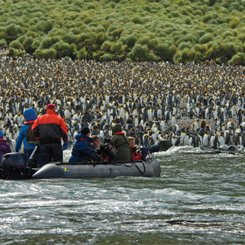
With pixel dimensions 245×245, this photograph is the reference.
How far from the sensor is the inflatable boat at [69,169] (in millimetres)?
21672

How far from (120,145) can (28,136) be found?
232 centimetres

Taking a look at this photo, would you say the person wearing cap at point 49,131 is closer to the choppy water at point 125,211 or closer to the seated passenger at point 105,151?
the choppy water at point 125,211

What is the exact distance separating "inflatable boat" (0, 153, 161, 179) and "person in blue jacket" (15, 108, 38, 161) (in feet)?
1.43

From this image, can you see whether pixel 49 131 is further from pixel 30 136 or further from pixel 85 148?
pixel 85 148

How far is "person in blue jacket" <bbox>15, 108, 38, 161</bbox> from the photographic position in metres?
22.1

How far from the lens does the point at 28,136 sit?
22.3m

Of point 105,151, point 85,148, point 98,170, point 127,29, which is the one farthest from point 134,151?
point 127,29

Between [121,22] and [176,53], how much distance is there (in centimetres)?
1443

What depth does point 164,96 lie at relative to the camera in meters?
45.2

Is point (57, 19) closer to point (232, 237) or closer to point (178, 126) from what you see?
point (178, 126)

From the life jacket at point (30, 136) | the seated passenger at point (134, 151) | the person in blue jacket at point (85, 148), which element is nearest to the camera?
the life jacket at point (30, 136)

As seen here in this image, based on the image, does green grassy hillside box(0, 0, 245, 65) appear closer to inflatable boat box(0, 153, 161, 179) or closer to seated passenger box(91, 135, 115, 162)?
seated passenger box(91, 135, 115, 162)

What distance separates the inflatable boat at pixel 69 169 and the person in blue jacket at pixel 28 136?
1.43ft

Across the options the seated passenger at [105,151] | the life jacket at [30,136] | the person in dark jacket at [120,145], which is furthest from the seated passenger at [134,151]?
the life jacket at [30,136]
